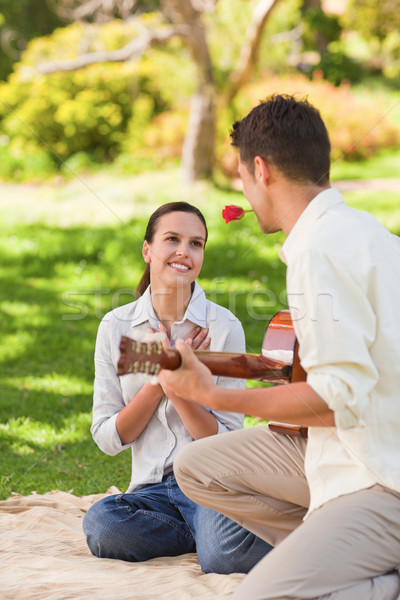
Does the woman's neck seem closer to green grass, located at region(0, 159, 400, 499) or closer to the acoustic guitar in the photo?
the acoustic guitar

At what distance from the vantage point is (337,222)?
214 cm

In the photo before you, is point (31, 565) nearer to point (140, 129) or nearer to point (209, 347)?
Answer: point (209, 347)

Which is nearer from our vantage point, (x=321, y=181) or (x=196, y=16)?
(x=321, y=181)

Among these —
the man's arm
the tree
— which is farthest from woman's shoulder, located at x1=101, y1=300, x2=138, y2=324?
the tree

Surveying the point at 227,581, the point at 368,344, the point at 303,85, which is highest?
the point at 303,85

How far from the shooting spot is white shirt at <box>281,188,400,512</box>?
6.53 ft

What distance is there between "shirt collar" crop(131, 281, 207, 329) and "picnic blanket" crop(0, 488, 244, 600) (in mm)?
1059

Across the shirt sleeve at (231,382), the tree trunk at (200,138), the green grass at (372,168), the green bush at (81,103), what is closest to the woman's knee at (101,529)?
the shirt sleeve at (231,382)

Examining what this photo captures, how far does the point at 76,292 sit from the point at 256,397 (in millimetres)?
5657

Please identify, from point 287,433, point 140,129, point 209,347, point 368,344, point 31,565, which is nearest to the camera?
point 368,344

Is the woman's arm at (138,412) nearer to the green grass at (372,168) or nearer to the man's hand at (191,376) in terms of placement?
the man's hand at (191,376)

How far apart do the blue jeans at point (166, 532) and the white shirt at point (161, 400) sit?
0.39 ft

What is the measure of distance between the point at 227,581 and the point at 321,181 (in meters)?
1.59

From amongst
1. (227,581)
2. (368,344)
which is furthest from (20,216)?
(368,344)
